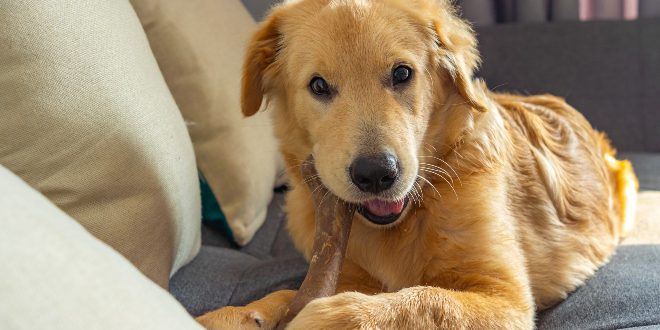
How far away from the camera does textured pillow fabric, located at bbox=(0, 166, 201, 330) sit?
30.6 inches

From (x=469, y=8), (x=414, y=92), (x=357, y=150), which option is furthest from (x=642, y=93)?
(x=357, y=150)

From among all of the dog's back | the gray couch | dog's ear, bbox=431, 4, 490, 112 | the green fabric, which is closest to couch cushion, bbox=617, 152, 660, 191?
the gray couch

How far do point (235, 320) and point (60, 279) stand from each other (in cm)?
61

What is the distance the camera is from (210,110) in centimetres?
211

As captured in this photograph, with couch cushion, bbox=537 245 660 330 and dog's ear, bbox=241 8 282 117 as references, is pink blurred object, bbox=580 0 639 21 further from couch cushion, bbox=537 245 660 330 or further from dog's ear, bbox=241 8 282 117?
dog's ear, bbox=241 8 282 117

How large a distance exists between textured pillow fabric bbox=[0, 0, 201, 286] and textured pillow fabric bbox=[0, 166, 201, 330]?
47cm

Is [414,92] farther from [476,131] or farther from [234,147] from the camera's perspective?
[234,147]

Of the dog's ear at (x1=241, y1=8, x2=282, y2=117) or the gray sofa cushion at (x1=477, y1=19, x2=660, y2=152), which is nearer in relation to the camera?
the dog's ear at (x1=241, y1=8, x2=282, y2=117)

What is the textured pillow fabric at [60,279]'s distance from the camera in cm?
78

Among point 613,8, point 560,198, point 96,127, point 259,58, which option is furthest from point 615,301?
point 613,8

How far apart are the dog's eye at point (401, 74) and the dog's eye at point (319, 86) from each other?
0.46ft

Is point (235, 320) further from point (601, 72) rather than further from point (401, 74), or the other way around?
point (601, 72)

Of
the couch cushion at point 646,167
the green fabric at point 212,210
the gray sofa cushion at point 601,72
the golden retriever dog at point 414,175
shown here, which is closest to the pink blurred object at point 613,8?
the gray sofa cushion at point 601,72

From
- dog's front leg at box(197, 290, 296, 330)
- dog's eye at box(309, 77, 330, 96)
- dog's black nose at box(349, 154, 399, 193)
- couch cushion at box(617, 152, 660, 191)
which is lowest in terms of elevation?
couch cushion at box(617, 152, 660, 191)
